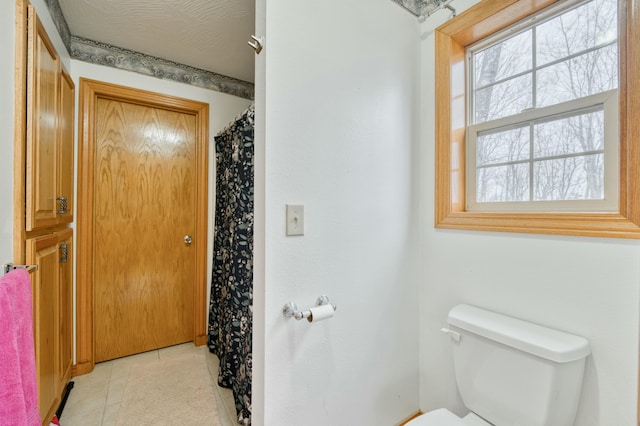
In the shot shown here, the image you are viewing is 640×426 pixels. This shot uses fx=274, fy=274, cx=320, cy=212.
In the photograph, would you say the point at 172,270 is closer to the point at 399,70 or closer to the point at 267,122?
the point at 267,122

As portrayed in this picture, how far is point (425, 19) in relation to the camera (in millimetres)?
1485

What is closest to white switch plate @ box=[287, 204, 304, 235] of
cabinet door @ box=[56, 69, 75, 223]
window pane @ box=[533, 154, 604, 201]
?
window pane @ box=[533, 154, 604, 201]

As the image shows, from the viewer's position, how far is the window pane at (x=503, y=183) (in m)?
1.25

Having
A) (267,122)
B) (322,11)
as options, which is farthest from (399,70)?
(267,122)

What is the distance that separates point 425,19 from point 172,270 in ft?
8.34

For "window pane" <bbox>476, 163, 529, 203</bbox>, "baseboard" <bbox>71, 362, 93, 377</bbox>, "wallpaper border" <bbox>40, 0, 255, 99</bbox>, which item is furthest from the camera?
"baseboard" <bbox>71, 362, 93, 377</bbox>

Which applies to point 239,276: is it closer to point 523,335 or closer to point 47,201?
point 47,201

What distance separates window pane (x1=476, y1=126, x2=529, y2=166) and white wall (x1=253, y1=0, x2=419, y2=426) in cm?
33

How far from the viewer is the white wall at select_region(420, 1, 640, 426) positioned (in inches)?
36.2

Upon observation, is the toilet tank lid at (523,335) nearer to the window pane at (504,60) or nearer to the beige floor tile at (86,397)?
the window pane at (504,60)

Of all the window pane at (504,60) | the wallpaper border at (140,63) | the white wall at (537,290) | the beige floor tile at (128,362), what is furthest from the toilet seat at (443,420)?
the wallpaper border at (140,63)

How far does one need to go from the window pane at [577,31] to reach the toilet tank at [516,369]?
1.13 metres

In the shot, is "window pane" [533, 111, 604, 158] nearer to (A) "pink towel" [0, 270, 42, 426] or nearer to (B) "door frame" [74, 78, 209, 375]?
(A) "pink towel" [0, 270, 42, 426]

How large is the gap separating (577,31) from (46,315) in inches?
107
